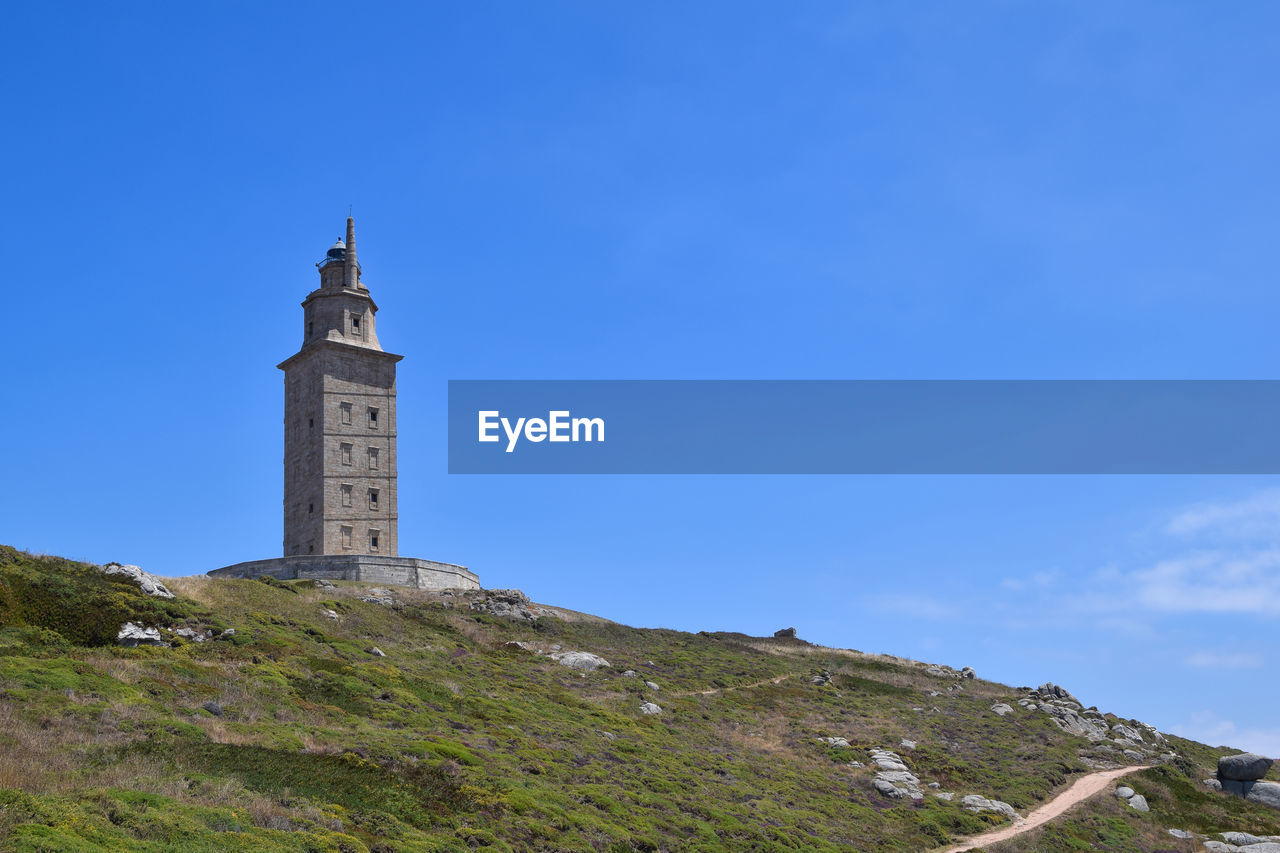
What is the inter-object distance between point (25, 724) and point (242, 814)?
761cm

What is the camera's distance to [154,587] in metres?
48.2

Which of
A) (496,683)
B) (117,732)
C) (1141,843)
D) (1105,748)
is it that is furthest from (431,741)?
(1105,748)

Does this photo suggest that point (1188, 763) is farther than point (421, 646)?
Yes

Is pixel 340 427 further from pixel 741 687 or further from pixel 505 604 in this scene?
pixel 741 687

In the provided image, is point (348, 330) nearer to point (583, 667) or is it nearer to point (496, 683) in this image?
point (583, 667)

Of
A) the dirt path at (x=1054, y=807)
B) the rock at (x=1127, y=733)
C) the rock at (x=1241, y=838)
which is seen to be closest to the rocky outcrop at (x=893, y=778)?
the dirt path at (x=1054, y=807)

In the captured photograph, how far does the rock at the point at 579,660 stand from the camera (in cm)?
6303

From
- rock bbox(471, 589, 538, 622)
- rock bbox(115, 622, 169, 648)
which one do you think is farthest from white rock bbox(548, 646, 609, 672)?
rock bbox(115, 622, 169, 648)

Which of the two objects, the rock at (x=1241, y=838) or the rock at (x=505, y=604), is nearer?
the rock at (x=1241, y=838)

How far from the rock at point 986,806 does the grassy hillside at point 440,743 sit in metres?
0.99

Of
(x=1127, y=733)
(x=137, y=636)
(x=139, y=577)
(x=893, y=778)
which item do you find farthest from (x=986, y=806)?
(x=139, y=577)

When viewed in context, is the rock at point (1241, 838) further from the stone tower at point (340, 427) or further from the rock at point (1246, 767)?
the stone tower at point (340, 427)

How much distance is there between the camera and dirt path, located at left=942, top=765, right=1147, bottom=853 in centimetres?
4525

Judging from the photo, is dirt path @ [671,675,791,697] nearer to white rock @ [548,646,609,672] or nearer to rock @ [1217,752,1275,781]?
white rock @ [548,646,609,672]
